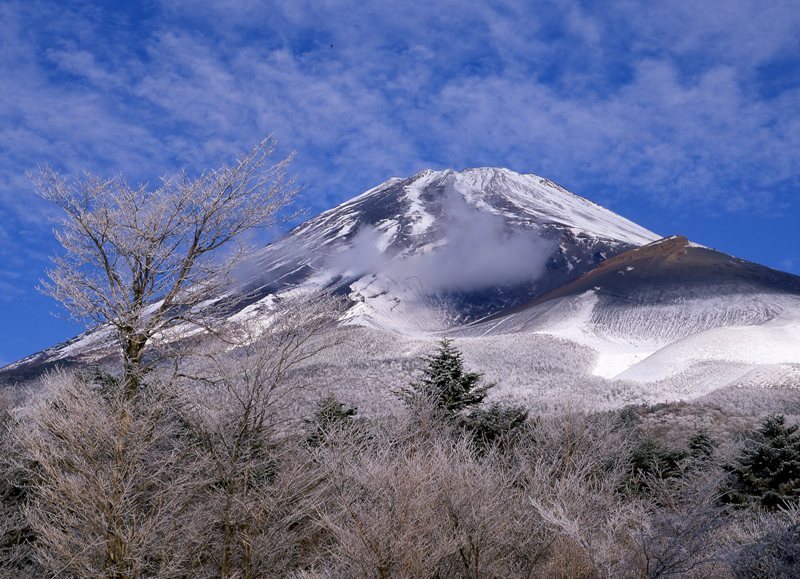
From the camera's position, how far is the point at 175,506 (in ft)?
35.8

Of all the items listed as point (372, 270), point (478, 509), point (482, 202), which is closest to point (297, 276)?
→ point (372, 270)

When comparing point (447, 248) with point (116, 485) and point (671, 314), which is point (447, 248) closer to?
point (671, 314)

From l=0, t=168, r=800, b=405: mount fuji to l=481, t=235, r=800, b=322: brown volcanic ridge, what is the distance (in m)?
0.26

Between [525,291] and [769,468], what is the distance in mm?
89351

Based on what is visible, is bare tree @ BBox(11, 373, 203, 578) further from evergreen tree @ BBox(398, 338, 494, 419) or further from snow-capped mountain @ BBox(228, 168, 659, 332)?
snow-capped mountain @ BBox(228, 168, 659, 332)

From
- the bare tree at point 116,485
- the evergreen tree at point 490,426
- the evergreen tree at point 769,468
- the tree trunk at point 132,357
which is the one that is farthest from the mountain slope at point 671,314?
the tree trunk at point 132,357

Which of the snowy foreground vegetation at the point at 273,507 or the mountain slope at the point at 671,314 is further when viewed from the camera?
the mountain slope at the point at 671,314

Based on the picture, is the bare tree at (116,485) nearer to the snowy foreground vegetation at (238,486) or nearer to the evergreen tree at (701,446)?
the snowy foreground vegetation at (238,486)

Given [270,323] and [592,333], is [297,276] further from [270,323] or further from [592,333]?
[270,323]

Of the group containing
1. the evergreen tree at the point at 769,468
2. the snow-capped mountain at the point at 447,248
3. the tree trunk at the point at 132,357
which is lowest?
the evergreen tree at the point at 769,468

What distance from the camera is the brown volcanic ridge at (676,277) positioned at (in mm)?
67938

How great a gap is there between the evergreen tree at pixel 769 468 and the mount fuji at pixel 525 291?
9.83 metres

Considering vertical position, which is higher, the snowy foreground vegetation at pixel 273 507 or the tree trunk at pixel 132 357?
the tree trunk at pixel 132 357

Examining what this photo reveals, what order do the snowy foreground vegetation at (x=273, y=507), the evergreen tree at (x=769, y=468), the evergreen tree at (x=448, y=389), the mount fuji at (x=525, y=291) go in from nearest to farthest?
the snowy foreground vegetation at (x=273, y=507) → the evergreen tree at (x=769, y=468) → the evergreen tree at (x=448, y=389) → the mount fuji at (x=525, y=291)
